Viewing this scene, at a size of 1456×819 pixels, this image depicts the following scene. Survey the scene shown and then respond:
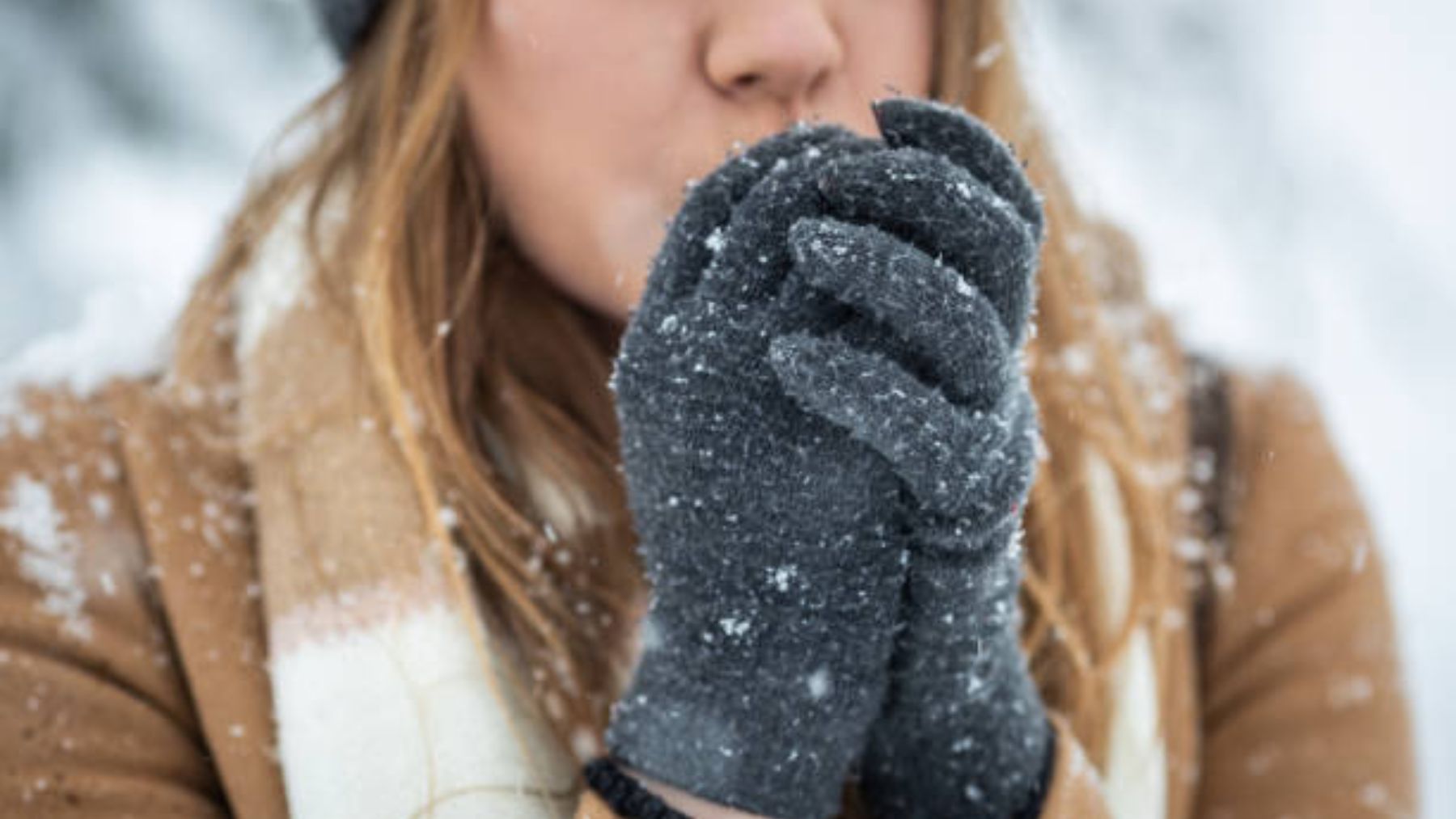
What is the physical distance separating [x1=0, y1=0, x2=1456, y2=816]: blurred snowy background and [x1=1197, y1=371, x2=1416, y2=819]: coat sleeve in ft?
4.89

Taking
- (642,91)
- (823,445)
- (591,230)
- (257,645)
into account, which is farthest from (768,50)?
(257,645)

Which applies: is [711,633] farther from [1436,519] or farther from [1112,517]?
[1436,519]

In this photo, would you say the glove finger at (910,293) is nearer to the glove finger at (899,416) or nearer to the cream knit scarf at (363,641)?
the glove finger at (899,416)

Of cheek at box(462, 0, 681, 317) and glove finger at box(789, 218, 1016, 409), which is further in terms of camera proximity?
cheek at box(462, 0, 681, 317)

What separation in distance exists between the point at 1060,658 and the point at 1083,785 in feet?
0.89

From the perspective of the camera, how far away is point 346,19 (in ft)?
4.19

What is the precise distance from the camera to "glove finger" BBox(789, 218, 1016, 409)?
83cm

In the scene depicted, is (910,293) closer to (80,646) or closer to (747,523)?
(747,523)

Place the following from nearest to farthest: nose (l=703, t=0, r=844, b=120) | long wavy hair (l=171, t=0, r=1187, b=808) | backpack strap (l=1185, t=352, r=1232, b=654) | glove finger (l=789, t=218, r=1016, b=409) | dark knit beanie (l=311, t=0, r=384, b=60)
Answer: glove finger (l=789, t=218, r=1016, b=409), nose (l=703, t=0, r=844, b=120), long wavy hair (l=171, t=0, r=1187, b=808), dark knit beanie (l=311, t=0, r=384, b=60), backpack strap (l=1185, t=352, r=1232, b=654)

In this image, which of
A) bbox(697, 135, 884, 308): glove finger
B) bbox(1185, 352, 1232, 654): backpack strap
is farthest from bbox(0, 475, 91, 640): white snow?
bbox(1185, 352, 1232, 654): backpack strap

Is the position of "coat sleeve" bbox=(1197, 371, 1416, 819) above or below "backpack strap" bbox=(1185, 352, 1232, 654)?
below

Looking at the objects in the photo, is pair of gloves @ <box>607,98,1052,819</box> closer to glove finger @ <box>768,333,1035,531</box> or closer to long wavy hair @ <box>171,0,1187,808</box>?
glove finger @ <box>768,333,1035,531</box>

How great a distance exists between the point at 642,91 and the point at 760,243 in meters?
0.25

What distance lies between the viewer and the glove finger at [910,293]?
0.83 metres
